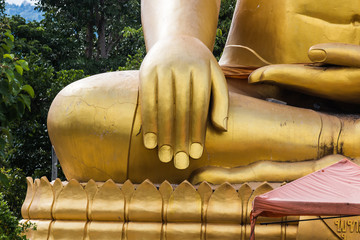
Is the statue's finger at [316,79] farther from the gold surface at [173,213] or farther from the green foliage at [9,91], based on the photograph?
the green foliage at [9,91]

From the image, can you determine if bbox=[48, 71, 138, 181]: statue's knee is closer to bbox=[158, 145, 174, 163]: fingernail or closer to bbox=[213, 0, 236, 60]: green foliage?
bbox=[158, 145, 174, 163]: fingernail

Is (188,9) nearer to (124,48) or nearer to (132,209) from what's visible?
(132,209)

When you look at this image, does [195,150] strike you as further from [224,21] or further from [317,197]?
[224,21]

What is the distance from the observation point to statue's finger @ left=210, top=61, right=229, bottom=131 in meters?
3.73

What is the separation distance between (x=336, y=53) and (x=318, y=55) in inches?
4.2

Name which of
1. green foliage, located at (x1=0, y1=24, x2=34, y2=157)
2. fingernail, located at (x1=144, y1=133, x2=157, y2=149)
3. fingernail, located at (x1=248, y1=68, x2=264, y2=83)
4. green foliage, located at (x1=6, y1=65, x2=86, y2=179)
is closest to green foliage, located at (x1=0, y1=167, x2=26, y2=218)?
green foliage, located at (x1=6, y1=65, x2=86, y2=179)

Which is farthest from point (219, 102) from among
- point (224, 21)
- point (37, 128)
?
point (37, 128)

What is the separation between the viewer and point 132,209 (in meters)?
3.58

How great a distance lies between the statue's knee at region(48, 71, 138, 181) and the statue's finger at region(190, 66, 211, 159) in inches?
15.1

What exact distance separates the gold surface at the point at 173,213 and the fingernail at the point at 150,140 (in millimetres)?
197

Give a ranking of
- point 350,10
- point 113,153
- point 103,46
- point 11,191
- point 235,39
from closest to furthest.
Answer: point 113,153, point 350,10, point 235,39, point 11,191, point 103,46

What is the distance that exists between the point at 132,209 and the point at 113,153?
0.39m

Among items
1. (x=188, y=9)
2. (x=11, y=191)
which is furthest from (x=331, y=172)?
(x=11, y=191)

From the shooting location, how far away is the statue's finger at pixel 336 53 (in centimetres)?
402
